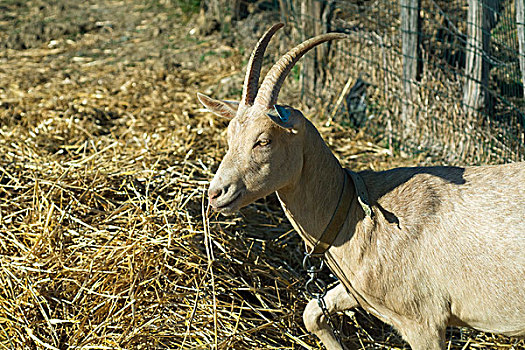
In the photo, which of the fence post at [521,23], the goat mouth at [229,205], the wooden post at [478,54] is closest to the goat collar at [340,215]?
the goat mouth at [229,205]

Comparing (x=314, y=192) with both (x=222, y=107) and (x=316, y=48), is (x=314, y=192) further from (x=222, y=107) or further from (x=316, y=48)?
(x=316, y=48)

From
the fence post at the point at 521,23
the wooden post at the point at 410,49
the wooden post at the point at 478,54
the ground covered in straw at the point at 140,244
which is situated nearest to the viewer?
the ground covered in straw at the point at 140,244

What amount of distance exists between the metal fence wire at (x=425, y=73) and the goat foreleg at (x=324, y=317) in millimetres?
2080

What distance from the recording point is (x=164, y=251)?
3.36 m

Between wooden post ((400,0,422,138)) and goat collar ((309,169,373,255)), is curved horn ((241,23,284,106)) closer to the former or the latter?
goat collar ((309,169,373,255))

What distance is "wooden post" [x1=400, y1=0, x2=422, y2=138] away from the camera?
4943mm

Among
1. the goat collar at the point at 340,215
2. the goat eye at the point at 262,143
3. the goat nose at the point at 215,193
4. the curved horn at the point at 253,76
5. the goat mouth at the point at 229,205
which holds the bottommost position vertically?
the goat collar at the point at 340,215

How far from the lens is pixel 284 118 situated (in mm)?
2426

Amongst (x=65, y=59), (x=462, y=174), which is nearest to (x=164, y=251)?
(x=462, y=174)

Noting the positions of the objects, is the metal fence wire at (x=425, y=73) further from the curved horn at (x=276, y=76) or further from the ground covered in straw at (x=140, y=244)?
the curved horn at (x=276, y=76)

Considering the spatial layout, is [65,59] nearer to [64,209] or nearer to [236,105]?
[64,209]

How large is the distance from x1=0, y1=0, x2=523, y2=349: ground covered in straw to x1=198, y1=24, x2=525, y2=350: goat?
0.71m

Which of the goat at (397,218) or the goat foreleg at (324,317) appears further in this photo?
the goat foreleg at (324,317)

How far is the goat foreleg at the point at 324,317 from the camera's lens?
303 centimetres
